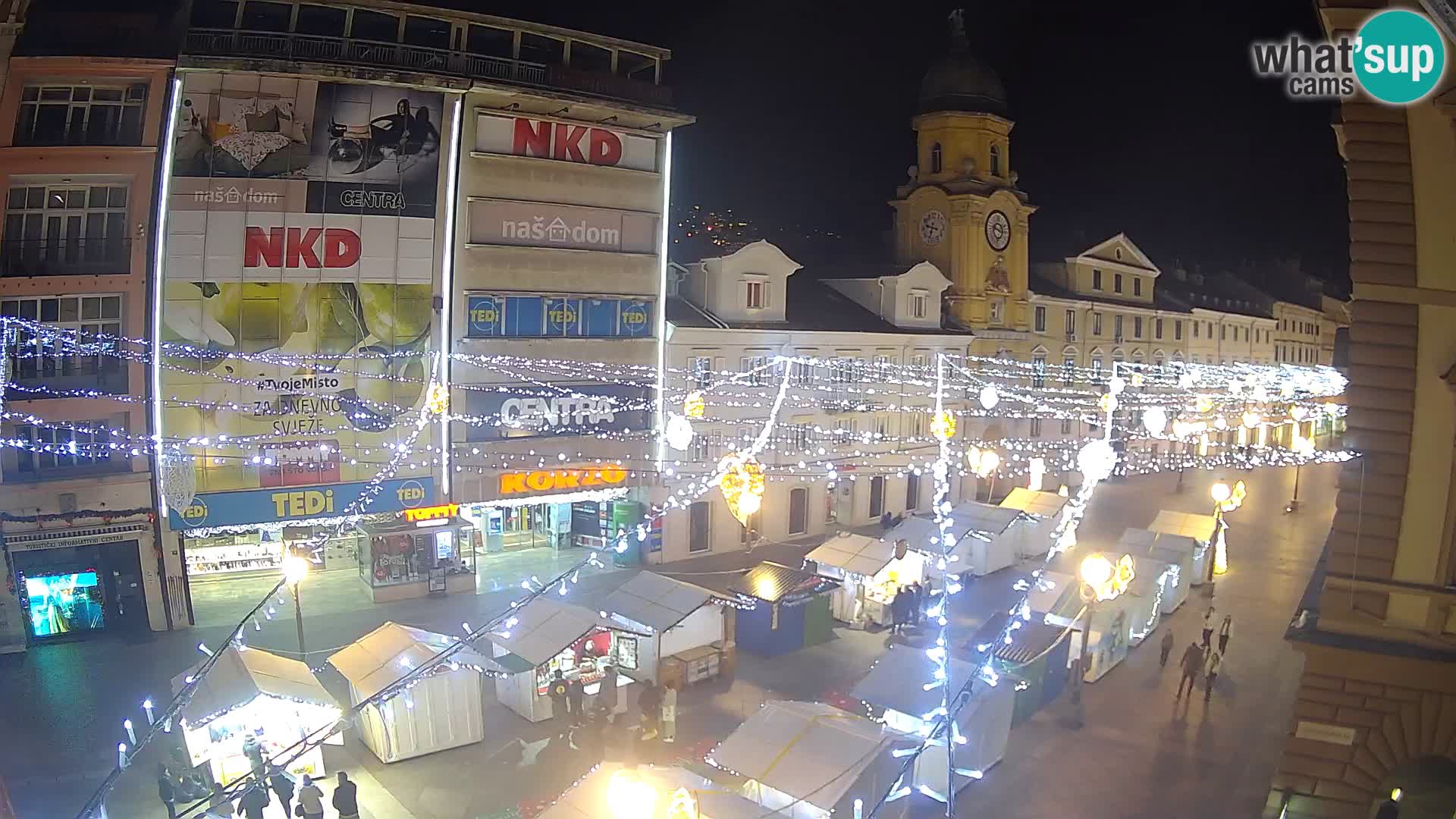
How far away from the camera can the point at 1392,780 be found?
9.33 metres

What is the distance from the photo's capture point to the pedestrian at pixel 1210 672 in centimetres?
1689

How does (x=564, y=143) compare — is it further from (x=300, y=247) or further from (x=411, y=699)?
(x=411, y=699)

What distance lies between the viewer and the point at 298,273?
20.7 metres

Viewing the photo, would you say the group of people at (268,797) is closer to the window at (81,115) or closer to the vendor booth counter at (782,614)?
the vendor booth counter at (782,614)

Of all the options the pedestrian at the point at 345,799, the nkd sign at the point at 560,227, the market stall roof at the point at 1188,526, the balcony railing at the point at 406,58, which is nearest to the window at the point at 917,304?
the nkd sign at the point at 560,227

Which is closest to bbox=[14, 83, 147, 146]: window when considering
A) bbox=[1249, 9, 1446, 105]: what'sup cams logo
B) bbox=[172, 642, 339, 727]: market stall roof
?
bbox=[172, 642, 339, 727]: market stall roof

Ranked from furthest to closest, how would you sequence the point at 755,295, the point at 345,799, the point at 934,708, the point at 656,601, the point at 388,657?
the point at 755,295, the point at 656,601, the point at 388,657, the point at 934,708, the point at 345,799

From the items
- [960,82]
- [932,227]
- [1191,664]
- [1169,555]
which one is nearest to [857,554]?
[1191,664]

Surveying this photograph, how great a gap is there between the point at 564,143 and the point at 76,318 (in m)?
10.8

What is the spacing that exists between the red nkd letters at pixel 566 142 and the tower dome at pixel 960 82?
1413 cm

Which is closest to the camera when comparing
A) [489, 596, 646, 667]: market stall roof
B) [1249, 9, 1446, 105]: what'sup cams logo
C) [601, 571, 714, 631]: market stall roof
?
[1249, 9, 1446, 105]: what'sup cams logo

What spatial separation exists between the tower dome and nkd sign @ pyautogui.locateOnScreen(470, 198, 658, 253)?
45.1 ft

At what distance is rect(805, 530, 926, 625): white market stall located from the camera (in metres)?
20.5

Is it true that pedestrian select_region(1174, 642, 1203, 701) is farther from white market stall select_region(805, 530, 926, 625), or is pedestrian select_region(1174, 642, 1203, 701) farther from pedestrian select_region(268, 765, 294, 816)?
Answer: pedestrian select_region(268, 765, 294, 816)
